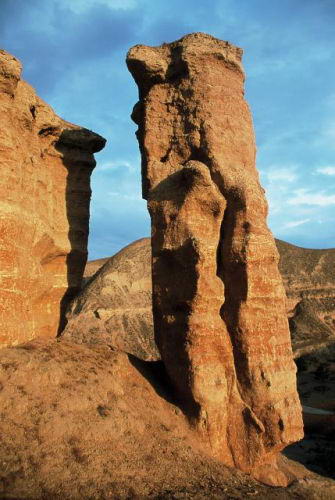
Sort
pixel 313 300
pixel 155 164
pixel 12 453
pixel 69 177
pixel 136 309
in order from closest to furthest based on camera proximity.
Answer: pixel 12 453, pixel 155 164, pixel 69 177, pixel 136 309, pixel 313 300

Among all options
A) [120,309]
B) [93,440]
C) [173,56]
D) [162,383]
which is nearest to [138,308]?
[120,309]

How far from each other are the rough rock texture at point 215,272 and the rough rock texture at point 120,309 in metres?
13.5

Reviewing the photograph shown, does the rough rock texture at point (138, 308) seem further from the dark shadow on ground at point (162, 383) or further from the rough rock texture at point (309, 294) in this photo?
the dark shadow on ground at point (162, 383)

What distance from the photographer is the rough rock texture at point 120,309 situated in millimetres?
27297

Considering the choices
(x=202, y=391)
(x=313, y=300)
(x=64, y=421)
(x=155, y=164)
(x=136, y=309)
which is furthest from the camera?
(x=313, y=300)

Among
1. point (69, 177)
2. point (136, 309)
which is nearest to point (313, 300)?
point (136, 309)

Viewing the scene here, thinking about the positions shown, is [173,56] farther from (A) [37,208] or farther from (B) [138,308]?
(B) [138,308]

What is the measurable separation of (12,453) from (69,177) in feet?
33.1

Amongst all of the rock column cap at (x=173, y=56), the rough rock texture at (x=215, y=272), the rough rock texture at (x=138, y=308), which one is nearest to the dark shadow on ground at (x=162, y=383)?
the rough rock texture at (x=215, y=272)

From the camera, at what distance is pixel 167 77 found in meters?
14.2

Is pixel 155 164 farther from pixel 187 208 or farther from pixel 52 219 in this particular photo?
pixel 52 219

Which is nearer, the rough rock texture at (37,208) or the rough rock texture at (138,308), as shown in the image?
the rough rock texture at (37,208)

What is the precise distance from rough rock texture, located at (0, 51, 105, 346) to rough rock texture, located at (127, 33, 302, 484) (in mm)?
3031

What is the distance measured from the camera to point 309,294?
53.6 metres
